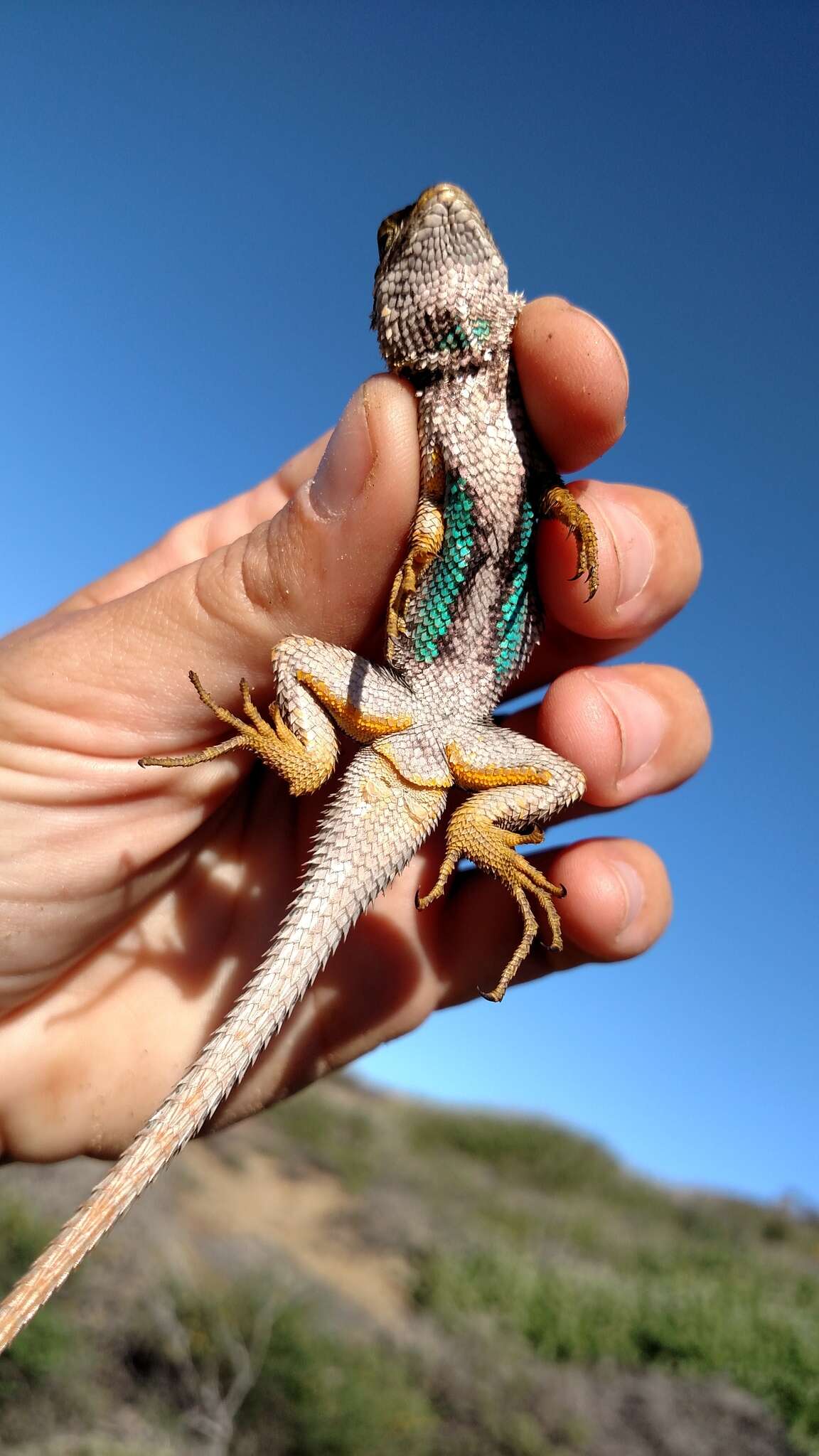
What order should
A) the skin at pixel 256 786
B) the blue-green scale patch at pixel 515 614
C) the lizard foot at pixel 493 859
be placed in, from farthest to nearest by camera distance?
the blue-green scale patch at pixel 515 614, the lizard foot at pixel 493 859, the skin at pixel 256 786

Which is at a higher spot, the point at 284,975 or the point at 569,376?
the point at 569,376

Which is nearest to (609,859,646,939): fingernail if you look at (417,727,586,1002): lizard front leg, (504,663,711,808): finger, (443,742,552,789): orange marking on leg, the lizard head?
(504,663,711,808): finger

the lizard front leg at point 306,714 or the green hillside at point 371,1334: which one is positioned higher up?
the lizard front leg at point 306,714

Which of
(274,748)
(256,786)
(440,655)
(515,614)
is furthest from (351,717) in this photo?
Answer: (256,786)

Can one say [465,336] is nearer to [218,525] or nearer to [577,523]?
[577,523]

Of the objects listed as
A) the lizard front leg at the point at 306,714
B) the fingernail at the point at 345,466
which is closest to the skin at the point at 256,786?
the fingernail at the point at 345,466

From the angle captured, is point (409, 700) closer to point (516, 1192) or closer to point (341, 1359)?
point (341, 1359)

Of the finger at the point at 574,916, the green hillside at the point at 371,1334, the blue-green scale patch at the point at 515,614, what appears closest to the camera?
the blue-green scale patch at the point at 515,614

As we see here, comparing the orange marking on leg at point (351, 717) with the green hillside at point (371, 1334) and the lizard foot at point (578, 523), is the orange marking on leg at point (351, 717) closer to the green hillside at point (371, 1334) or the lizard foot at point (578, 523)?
the lizard foot at point (578, 523)
